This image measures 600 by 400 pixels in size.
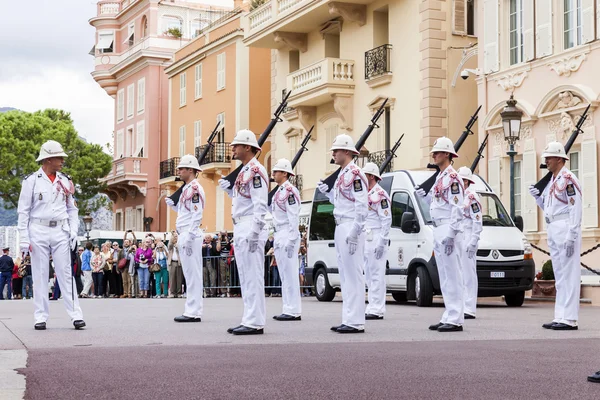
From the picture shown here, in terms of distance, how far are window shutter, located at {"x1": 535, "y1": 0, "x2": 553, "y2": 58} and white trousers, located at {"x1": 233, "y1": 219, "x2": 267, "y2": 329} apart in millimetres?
16751

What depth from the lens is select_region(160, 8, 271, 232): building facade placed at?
46219 millimetres

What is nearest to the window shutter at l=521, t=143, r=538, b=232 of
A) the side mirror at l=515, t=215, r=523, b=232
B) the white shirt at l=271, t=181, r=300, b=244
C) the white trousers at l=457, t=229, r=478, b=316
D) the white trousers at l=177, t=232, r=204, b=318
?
the side mirror at l=515, t=215, r=523, b=232

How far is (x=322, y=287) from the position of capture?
81.4ft

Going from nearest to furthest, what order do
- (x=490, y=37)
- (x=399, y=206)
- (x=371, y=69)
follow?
(x=399, y=206) → (x=490, y=37) → (x=371, y=69)

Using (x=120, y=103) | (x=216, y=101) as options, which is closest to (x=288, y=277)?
(x=216, y=101)

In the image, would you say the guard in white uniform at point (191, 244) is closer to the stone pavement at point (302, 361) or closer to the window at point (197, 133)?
the stone pavement at point (302, 361)

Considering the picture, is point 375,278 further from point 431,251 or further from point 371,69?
point 371,69

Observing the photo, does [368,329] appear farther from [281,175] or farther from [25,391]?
[25,391]

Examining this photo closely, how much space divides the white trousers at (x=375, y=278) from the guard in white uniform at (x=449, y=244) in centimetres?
326

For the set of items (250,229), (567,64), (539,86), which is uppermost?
(567,64)

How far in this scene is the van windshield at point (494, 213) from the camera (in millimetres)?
21875

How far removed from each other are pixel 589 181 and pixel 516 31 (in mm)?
5288

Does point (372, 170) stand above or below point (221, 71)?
below

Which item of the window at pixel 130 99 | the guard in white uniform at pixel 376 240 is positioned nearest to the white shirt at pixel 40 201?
the guard in white uniform at pixel 376 240
